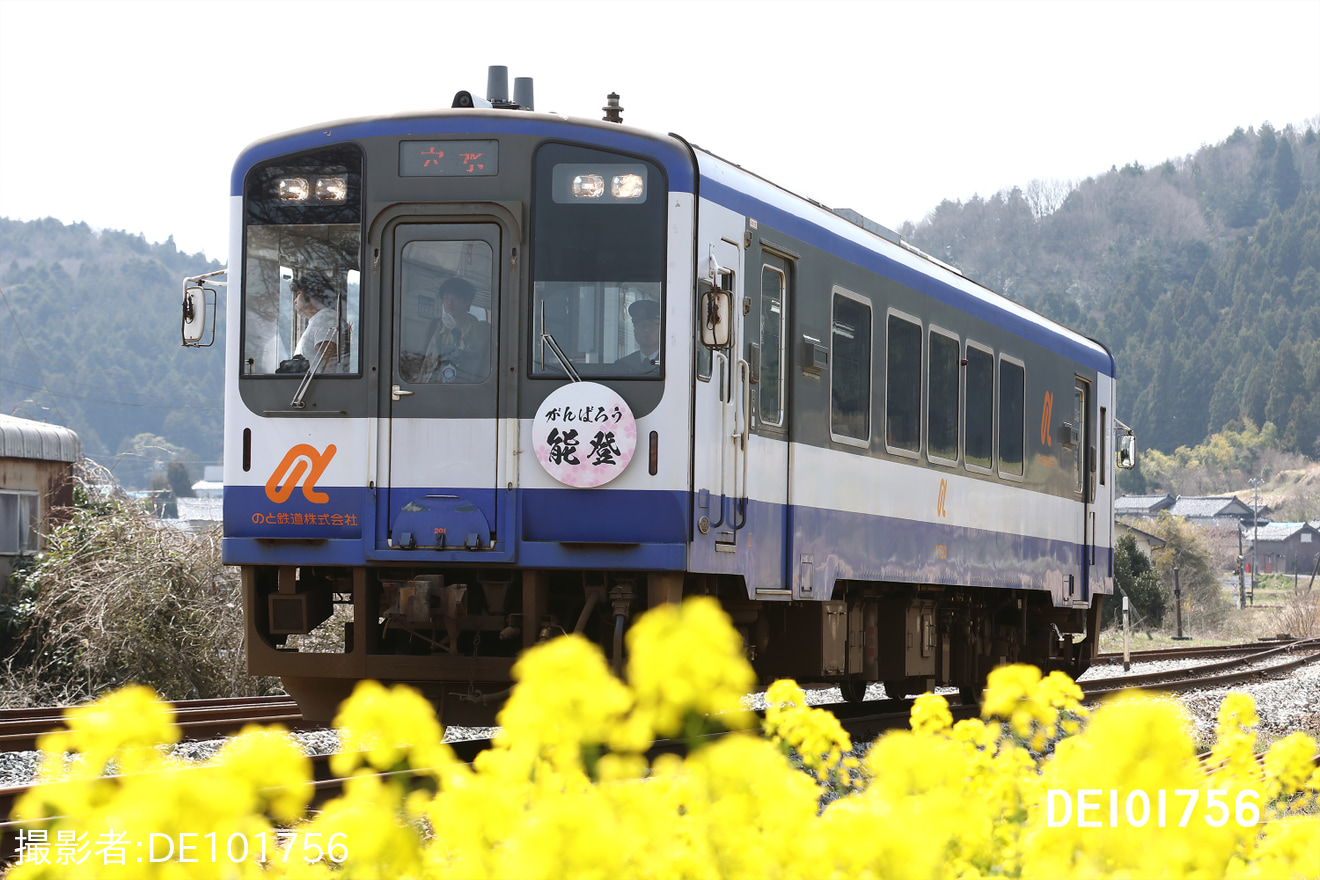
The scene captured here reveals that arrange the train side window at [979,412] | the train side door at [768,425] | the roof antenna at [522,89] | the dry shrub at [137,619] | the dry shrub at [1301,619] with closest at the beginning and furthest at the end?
the train side door at [768,425] < the roof antenna at [522,89] < the train side window at [979,412] < the dry shrub at [137,619] < the dry shrub at [1301,619]

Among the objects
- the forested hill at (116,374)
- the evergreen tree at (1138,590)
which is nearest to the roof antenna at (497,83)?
the evergreen tree at (1138,590)

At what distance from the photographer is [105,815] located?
7.28 ft

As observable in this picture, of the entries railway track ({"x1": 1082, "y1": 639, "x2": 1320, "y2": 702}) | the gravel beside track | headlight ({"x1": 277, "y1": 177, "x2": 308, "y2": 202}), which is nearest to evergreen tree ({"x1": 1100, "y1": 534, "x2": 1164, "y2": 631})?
railway track ({"x1": 1082, "y1": 639, "x2": 1320, "y2": 702})

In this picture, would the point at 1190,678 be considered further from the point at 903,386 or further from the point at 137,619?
the point at 137,619

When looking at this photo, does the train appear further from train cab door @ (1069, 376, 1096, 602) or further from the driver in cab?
train cab door @ (1069, 376, 1096, 602)

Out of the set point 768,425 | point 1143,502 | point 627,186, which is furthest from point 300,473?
point 1143,502

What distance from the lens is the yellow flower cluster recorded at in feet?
7.22

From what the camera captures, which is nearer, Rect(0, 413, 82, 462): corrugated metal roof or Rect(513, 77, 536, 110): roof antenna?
Rect(513, 77, 536, 110): roof antenna

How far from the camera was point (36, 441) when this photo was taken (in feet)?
77.5

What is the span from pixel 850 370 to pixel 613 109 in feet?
7.07

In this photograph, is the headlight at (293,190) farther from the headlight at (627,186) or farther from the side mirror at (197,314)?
the headlight at (627,186)

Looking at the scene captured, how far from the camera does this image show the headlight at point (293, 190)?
795 centimetres

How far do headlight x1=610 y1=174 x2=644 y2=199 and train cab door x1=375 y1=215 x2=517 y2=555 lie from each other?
1.86 feet

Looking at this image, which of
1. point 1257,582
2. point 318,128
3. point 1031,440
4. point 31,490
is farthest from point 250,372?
point 1257,582
